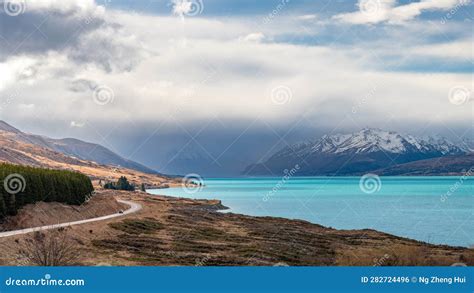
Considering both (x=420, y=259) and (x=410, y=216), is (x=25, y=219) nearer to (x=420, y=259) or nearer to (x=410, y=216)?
(x=420, y=259)

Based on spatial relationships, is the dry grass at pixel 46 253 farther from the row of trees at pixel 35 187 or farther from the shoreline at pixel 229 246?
the row of trees at pixel 35 187

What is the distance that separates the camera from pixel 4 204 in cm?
6419

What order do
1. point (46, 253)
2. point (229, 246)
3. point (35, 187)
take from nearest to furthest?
point (46, 253), point (229, 246), point (35, 187)

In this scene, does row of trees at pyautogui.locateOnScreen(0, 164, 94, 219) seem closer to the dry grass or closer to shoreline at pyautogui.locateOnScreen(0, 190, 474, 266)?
shoreline at pyautogui.locateOnScreen(0, 190, 474, 266)

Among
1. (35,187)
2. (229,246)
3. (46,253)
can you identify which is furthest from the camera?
(35,187)

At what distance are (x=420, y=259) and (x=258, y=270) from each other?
20462 millimetres

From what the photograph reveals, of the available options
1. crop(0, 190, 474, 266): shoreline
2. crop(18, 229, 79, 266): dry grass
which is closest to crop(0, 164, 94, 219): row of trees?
→ crop(0, 190, 474, 266): shoreline

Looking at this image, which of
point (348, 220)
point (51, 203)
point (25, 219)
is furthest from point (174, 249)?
point (348, 220)

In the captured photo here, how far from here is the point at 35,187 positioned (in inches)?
3009

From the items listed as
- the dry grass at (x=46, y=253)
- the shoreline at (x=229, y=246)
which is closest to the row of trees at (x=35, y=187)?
the shoreline at (x=229, y=246)

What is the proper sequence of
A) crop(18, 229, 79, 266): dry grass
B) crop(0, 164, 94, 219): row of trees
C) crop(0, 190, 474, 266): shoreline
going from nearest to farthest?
crop(18, 229, 79, 266): dry grass
crop(0, 190, 474, 266): shoreline
crop(0, 164, 94, 219): row of trees

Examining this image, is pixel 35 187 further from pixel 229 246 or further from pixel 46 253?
pixel 46 253

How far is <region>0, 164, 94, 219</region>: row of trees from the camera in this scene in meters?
67.0

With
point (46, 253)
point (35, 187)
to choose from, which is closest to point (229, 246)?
point (35, 187)
